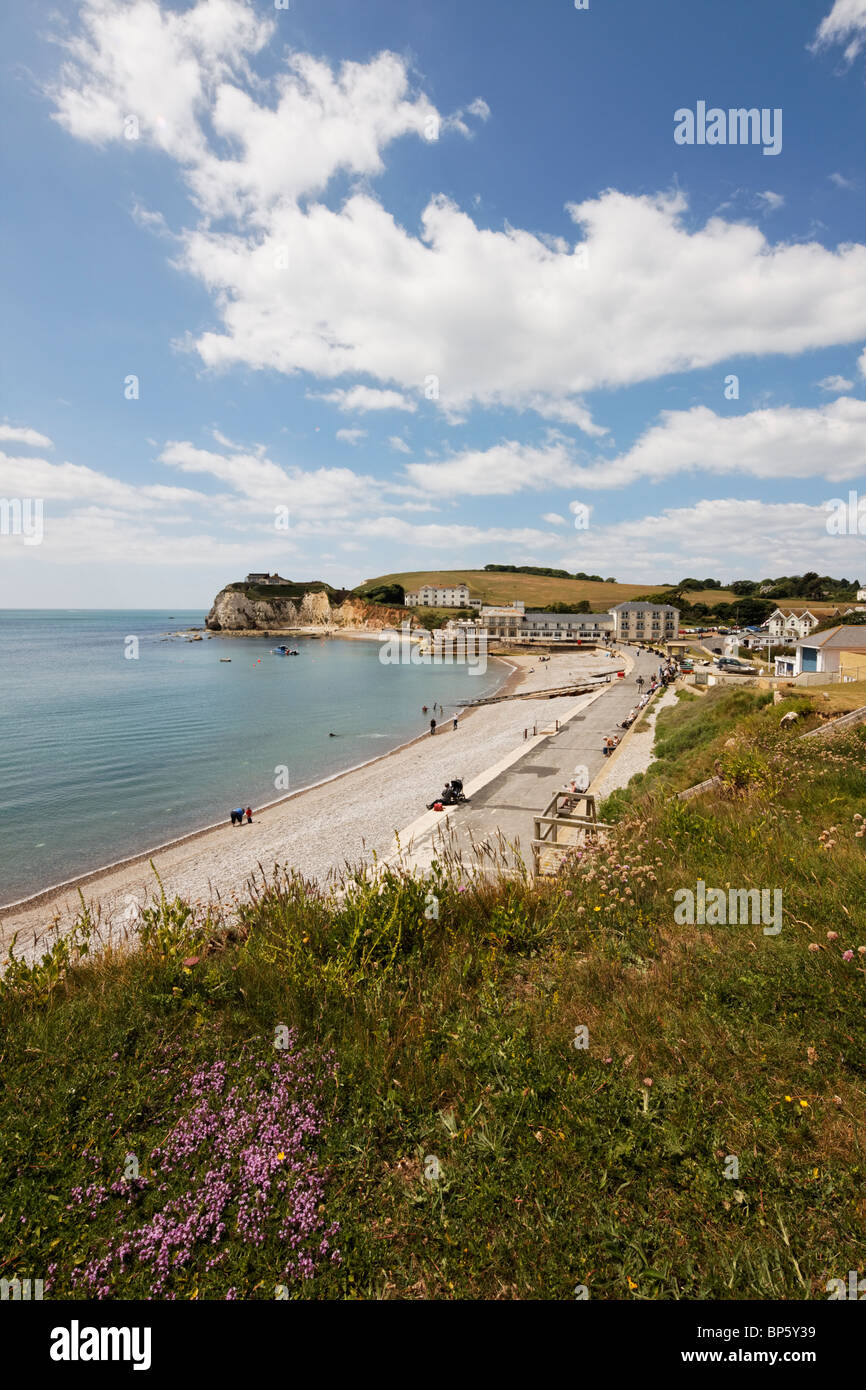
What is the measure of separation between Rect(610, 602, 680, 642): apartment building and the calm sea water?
49.7 metres

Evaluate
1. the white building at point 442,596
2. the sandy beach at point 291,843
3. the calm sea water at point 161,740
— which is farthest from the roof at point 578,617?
the sandy beach at point 291,843

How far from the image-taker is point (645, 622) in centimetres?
12250

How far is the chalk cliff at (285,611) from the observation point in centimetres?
17450

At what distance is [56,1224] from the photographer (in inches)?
123

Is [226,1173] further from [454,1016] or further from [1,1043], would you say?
[1,1043]

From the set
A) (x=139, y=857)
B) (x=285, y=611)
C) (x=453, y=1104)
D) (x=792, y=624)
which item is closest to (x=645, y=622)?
(x=792, y=624)

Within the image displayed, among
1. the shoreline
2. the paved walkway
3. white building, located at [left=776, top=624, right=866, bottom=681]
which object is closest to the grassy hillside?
white building, located at [left=776, top=624, right=866, bottom=681]

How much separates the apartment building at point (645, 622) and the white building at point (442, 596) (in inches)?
2409

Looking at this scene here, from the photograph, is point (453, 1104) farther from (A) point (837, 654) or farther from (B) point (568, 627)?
(B) point (568, 627)

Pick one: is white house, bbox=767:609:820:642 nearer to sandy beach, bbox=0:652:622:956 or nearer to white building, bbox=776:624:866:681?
white building, bbox=776:624:866:681

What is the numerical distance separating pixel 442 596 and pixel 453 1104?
180 metres

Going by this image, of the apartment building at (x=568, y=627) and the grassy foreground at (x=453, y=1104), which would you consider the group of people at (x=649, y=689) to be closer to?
the grassy foreground at (x=453, y=1104)

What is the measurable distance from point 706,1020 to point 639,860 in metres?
3.13
